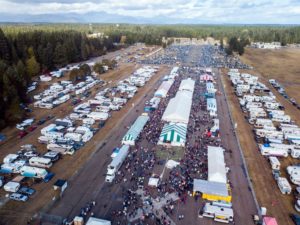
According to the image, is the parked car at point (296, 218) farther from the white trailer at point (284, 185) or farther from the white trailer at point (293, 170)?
the white trailer at point (293, 170)

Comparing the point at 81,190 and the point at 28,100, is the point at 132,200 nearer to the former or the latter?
the point at 81,190

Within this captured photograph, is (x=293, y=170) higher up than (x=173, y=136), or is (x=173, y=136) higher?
(x=173, y=136)

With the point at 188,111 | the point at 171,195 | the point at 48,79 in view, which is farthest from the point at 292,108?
the point at 48,79

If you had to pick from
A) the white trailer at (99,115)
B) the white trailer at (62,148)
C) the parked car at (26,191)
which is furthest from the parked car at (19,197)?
the white trailer at (99,115)

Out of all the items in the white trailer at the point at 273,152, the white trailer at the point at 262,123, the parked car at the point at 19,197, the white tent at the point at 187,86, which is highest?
the white tent at the point at 187,86

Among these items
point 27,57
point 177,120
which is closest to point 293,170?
point 177,120

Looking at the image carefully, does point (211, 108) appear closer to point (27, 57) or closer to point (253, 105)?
point (253, 105)

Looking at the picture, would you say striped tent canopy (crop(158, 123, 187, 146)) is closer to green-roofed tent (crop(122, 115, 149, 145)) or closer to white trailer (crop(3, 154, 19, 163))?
green-roofed tent (crop(122, 115, 149, 145))

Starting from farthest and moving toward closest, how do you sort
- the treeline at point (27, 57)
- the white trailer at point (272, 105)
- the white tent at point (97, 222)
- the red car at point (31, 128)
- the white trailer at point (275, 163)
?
the white trailer at point (272, 105), the treeline at point (27, 57), the red car at point (31, 128), the white trailer at point (275, 163), the white tent at point (97, 222)
